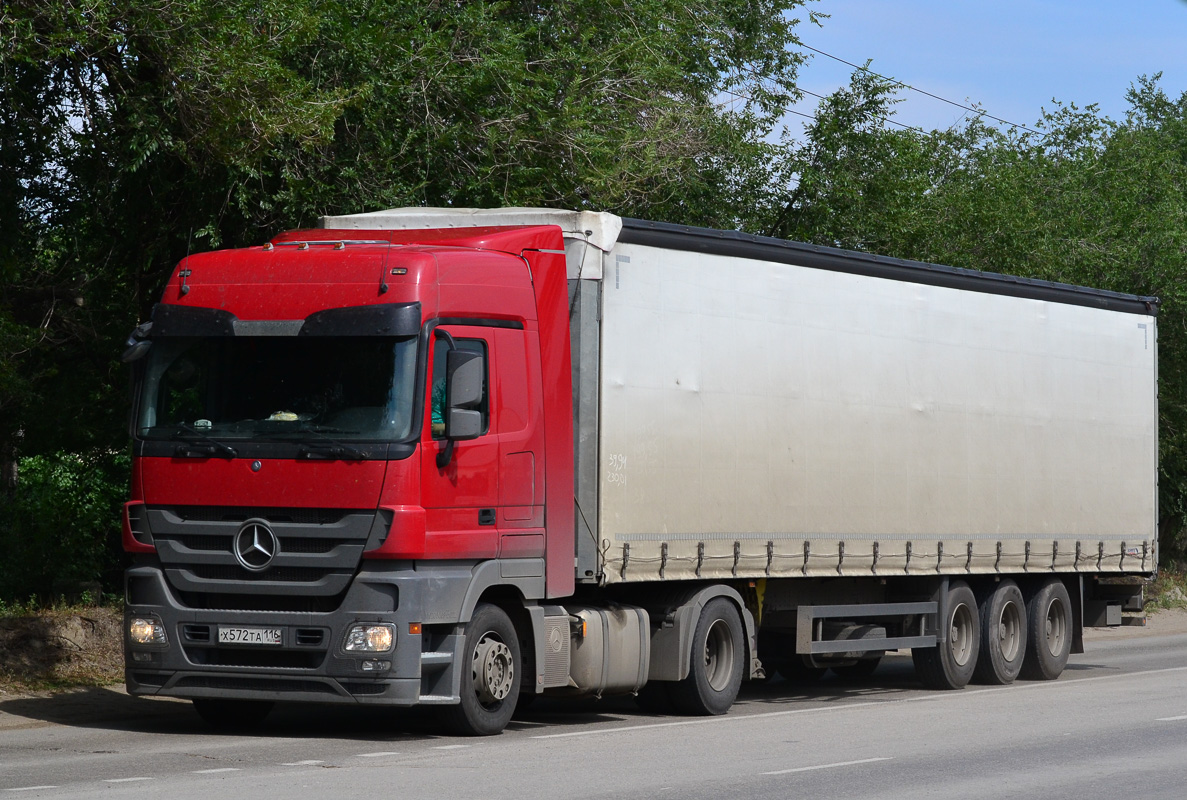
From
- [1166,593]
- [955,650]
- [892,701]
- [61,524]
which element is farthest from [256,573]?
[1166,593]

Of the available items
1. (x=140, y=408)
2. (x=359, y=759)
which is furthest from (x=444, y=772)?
(x=140, y=408)

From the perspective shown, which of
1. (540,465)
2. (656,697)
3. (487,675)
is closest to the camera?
(487,675)

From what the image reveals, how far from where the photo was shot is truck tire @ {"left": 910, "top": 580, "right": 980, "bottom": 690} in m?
17.1

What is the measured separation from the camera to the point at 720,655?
1443cm

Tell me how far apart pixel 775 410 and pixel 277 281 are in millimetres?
4777

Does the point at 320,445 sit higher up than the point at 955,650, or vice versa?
the point at 320,445

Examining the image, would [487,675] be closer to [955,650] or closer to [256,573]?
[256,573]

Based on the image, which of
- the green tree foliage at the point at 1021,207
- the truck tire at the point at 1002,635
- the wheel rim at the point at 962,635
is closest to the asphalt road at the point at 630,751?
the wheel rim at the point at 962,635

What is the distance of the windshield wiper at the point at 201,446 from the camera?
459 inches

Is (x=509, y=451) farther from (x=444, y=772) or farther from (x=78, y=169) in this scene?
(x=78, y=169)

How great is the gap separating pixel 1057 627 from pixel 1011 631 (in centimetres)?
97

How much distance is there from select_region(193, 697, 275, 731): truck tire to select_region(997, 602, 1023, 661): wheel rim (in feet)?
28.5

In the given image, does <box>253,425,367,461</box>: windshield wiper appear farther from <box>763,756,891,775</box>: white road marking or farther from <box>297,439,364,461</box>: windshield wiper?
<box>763,756,891,775</box>: white road marking

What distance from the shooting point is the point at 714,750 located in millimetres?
11602
